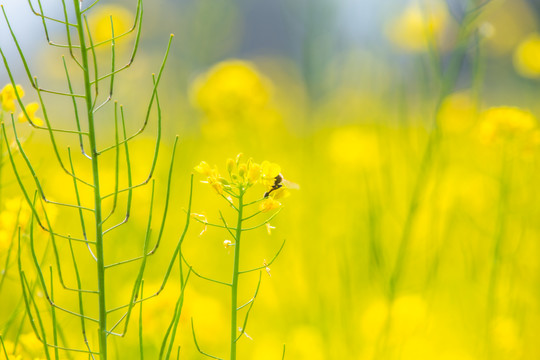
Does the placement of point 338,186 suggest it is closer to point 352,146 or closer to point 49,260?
point 352,146

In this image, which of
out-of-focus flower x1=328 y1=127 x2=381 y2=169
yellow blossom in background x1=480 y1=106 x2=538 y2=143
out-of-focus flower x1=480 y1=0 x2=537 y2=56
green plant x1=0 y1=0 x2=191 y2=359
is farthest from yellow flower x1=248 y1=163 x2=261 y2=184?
out-of-focus flower x1=480 y1=0 x2=537 y2=56

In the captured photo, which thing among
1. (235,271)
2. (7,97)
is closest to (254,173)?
(235,271)

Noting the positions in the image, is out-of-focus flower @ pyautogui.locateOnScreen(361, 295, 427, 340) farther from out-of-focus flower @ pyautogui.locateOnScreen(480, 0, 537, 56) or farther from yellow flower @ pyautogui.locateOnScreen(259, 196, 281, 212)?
out-of-focus flower @ pyautogui.locateOnScreen(480, 0, 537, 56)

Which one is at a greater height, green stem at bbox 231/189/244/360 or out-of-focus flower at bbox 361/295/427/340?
out-of-focus flower at bbox 361/295/427/340

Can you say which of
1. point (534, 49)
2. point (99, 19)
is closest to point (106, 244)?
point (534, 49)

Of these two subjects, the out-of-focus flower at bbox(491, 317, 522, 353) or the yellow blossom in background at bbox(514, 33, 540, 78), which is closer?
the out-of-focus flower at bbox(491, 317, 522, 353)

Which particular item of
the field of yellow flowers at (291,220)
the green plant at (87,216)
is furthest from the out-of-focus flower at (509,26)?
the green plant at (87,216)

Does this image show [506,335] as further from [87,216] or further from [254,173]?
[87,216]
